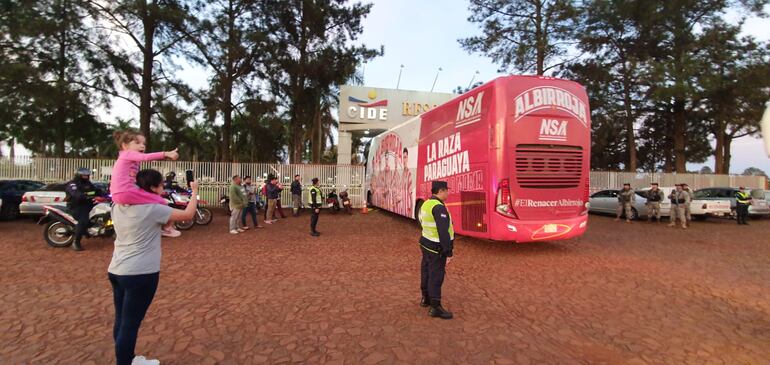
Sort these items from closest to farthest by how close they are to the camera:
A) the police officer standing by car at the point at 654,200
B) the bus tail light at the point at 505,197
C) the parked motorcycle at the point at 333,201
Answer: the bus tail light at the point at 505,197 < the police officer standing by car at the point at 654,200 < the parked motorcycle at the point at 333,201

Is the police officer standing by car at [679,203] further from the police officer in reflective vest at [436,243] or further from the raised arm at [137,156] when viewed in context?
the raised arm at [137,156]

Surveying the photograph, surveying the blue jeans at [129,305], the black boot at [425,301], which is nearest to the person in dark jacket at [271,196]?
the black boot at [425,301]

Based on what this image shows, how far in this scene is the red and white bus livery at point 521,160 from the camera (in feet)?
23.0

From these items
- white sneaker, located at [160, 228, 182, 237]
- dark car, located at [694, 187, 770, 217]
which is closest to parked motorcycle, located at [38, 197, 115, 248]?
white sneaker, located at [160, 228, 182, 237]

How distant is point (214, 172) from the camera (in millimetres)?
17812

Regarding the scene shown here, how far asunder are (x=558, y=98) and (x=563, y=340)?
4920mm

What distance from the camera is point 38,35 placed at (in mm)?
14031

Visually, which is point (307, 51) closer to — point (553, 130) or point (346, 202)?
point (346, 202)

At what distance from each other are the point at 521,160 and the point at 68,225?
9.31 m

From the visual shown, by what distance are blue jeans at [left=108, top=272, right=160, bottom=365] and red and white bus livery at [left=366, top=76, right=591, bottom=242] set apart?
5683 mm

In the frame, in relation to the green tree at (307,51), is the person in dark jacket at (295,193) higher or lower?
lower

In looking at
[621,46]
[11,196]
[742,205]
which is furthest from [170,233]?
[621,46]

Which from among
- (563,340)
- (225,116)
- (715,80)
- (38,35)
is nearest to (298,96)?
(225,116)

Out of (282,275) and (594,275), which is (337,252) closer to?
(282,275)
